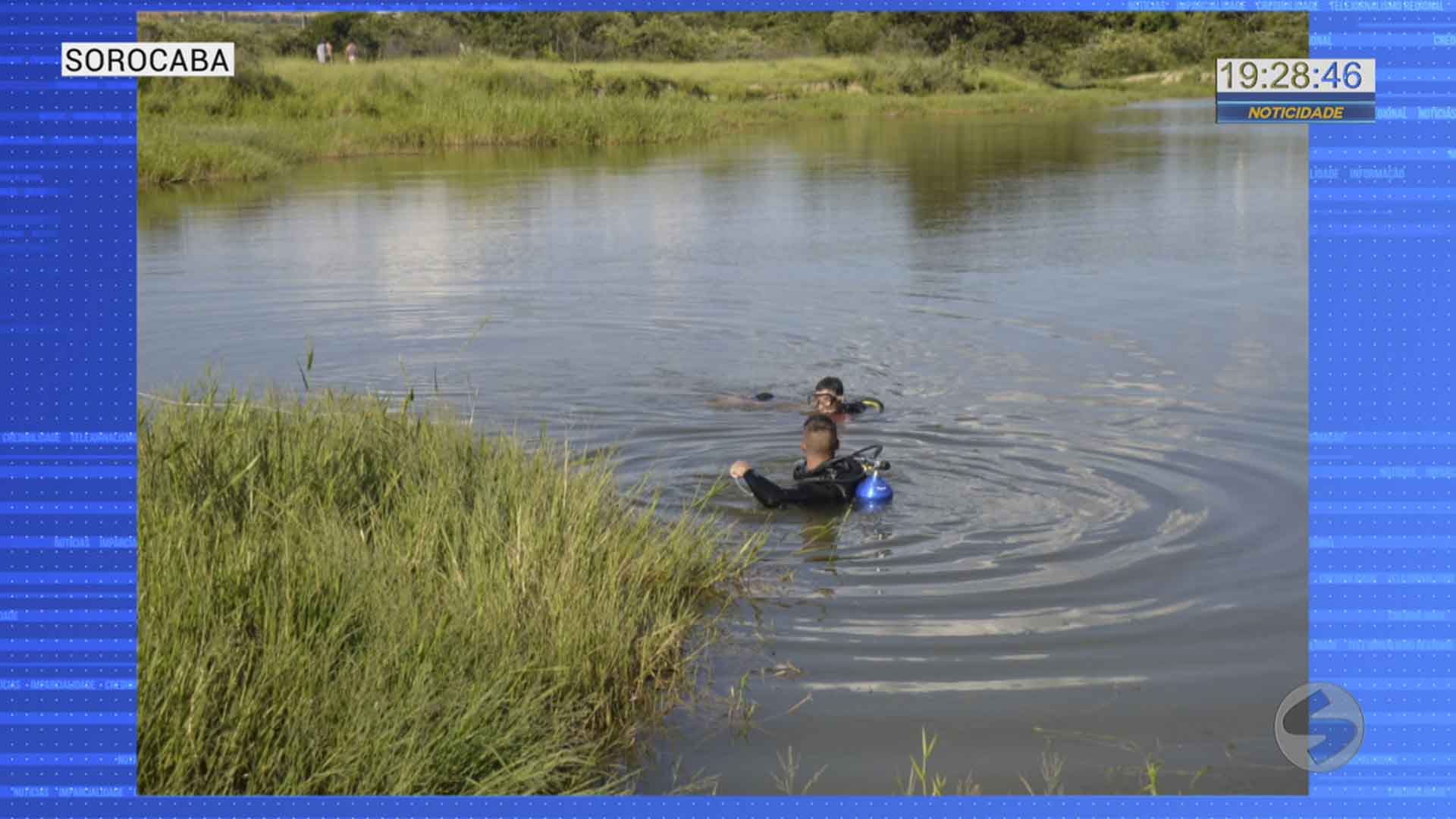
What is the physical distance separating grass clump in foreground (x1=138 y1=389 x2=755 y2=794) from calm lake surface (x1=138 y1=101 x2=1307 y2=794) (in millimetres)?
392

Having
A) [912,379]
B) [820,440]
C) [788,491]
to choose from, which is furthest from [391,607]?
[912,379]

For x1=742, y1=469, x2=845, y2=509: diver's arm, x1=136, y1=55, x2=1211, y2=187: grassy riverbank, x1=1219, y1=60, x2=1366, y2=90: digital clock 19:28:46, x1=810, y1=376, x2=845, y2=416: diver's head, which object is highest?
x1=136, y1=55, x2=1211, y2=187: grassy riverbank

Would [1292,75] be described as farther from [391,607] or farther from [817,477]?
[817,477]

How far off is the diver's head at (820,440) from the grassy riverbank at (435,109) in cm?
1893

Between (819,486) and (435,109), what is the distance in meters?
27.9

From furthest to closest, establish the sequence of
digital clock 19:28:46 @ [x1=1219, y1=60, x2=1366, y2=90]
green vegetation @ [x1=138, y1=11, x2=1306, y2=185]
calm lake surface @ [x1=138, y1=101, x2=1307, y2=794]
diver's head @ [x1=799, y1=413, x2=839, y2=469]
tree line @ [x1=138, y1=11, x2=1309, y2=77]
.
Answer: tree line @ [x1=138, y1=11, x2=1309, y2=77] → green vegetation @ [x1=138, y1=11, x2=1306, y2=185] → diver's head @ [x1=799, y1=413, x2=839, y2=469] → calm lake surface @ [x1=138, y1=101, x2=1307, y2=794] → digital clock 19:28:46 @ [x1=1219, y1=60, x2=1366, y2=90]

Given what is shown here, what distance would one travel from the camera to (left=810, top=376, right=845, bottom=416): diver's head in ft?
35.2

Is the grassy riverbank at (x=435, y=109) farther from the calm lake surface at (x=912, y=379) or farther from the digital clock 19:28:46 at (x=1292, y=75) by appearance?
the digital clock 19:28:46 at (x=1292, y=75)

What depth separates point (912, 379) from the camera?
12602 millimetres

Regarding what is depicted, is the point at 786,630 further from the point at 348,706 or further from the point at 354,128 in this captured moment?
the point at 354,128

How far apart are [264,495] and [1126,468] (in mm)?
5361

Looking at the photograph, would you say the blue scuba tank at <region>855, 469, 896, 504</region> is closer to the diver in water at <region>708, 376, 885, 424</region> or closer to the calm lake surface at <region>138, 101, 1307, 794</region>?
the calm lake surface at <region>138, 101, 1307, 794</region>

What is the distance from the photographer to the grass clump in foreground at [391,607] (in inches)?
184

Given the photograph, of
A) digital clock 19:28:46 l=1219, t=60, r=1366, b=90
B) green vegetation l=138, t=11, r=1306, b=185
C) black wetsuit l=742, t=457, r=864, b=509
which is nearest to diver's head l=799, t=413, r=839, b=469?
black wetsuit l=742, t=457, r=864, b=509
